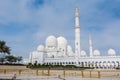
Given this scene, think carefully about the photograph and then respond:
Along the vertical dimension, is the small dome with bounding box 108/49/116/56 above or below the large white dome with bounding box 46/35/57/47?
below

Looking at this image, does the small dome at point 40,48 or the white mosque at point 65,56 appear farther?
the small dome at point 40,48

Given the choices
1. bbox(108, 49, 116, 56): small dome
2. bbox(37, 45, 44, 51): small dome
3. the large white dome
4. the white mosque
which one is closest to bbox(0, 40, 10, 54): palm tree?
the white mosque

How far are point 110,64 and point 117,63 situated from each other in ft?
7.64

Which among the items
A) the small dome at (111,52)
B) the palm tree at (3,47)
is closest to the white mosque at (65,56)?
the small dome at (111,52)

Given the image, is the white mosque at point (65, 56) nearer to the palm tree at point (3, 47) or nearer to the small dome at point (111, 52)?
the small dome at point (111, 52)

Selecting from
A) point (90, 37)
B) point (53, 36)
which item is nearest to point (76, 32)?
point (90, 37)

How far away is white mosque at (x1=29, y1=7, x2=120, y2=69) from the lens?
62.0 m

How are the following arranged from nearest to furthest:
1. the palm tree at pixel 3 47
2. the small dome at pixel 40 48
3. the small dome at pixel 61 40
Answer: the palm tree at pixel 3 47
the small dome at pixel 61 40
the small dome at pixel 40 48

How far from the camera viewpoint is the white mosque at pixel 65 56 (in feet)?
204

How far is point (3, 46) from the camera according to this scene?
3706 centimetres

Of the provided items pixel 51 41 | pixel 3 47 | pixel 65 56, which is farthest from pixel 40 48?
pixel 3 47

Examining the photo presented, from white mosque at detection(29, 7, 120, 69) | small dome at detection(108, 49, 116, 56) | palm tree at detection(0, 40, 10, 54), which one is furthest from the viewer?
small dome at detection(108, 49, 116, 56)

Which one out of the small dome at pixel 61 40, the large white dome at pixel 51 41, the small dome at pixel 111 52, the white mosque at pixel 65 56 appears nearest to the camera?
the white mosque at pixel 65 56

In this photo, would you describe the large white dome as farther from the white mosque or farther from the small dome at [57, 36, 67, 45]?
the small dome at [57, 36, 67, 45]
